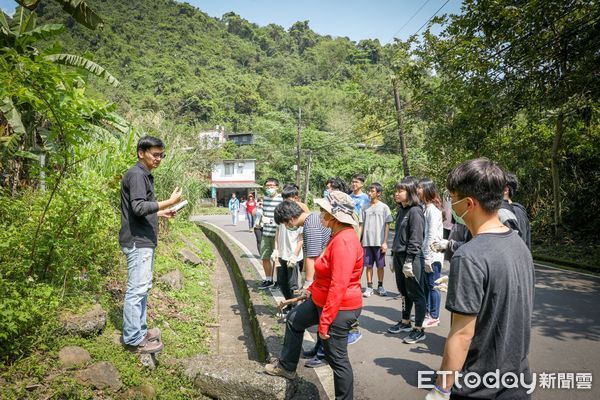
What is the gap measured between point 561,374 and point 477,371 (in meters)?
2.95

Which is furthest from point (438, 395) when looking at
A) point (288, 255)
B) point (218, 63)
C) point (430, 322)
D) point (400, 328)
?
point (218, 63)

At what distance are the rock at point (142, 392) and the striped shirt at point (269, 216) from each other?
365 centimetres

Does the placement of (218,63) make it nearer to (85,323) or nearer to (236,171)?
(236,171)

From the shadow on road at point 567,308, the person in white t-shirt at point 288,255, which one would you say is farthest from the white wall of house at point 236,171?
the person in white t-shirt at point 288,255

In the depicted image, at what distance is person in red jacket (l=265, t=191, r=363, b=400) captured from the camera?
9.80ft

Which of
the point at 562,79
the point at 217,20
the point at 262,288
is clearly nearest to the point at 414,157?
the point at 562,79

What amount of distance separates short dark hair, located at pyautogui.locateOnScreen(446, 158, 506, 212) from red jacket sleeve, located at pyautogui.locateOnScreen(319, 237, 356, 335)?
1242mm

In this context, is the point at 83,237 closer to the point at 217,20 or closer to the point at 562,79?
the point at 562,79

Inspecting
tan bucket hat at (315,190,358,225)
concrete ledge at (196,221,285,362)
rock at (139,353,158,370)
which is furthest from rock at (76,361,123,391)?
tan bucket hat at (315,190,358,225)

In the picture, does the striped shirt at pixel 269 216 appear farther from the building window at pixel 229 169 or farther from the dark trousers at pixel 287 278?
the building window at pixel 229 169

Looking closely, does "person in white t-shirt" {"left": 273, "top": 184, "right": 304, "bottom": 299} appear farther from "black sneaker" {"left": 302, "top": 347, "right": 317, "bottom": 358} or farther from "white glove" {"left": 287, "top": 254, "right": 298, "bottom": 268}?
"black sneaker" {"left": 302, "top": 347, "right": 317, "bottom": 358}

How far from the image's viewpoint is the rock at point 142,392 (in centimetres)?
330

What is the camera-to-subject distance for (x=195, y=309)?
6164 mm

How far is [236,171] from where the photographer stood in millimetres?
48812
